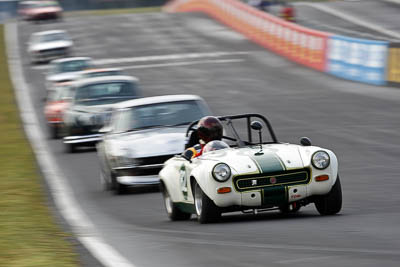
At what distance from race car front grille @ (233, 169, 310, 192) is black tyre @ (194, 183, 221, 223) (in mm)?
329

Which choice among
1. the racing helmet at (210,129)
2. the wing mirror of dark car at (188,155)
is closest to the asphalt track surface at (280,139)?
the wing mirror of dark car at (188,155)

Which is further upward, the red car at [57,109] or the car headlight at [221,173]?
the car headlight at [221,173]

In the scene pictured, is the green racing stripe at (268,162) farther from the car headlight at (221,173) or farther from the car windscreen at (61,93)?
the car windscreen at (61,93)

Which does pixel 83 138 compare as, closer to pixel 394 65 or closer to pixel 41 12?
pixel 394 65

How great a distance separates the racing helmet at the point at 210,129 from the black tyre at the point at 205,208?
739 millimetres

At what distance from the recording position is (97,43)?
166 ft

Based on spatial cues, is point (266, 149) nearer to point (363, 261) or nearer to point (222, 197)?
point (222, 197)

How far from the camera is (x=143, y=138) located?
13.4 meters

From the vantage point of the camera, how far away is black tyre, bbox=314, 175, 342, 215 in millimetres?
9016

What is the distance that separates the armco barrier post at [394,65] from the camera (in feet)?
92.0

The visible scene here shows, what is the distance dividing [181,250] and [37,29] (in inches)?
2044

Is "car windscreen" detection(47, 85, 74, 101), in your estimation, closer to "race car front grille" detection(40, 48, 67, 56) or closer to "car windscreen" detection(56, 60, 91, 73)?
"car windscreen" detection(56, 60, 91, 73)

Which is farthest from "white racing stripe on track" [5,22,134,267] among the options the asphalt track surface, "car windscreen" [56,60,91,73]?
"car windscreen" [56,60,91,73]

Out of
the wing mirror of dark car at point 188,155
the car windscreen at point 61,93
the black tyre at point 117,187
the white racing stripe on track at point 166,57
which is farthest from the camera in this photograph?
the white racing stripe on track at point 166,57
